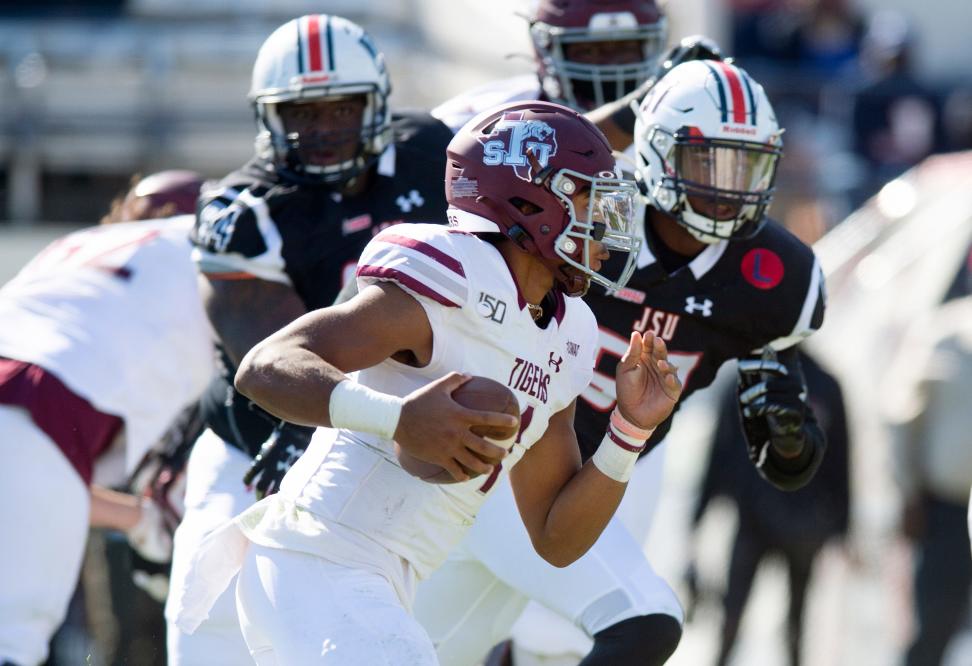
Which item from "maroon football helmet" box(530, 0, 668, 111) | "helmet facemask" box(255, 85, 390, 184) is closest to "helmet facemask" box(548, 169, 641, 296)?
"helmet facemask" box(255, 85, 390, 184)

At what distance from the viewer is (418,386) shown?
10.9 ft

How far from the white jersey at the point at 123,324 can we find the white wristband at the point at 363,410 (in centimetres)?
230

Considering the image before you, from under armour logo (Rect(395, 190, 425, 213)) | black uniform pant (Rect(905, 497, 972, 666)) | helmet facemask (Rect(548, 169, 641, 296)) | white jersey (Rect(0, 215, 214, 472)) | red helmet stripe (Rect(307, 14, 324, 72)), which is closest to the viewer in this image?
helmet facemask (Rect(548, 169, 641, 296))

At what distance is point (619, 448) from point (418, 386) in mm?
472

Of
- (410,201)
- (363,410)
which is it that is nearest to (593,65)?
(410,201)

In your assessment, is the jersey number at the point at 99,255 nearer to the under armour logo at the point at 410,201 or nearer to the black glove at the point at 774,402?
the under armour logo at the point at 410,201

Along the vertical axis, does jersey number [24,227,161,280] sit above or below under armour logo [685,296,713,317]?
below

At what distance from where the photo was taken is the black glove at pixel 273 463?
14.0ft

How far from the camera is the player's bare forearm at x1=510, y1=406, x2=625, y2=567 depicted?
11.8 ft

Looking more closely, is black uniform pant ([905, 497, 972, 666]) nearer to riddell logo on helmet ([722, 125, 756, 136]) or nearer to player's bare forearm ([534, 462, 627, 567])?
riddell logo on helmet ([722, 125, 756, 136])

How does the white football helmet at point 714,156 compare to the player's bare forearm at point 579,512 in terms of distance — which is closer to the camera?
the player's bare forearm at point 579,512

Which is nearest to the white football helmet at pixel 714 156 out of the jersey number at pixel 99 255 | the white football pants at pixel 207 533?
the white football pants at pixel 207 533

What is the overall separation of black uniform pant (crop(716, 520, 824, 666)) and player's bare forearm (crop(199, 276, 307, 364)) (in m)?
2.72

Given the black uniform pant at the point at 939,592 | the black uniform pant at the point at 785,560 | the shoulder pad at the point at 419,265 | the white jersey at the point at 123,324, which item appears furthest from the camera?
the black uniform pant at the point at 785,560
